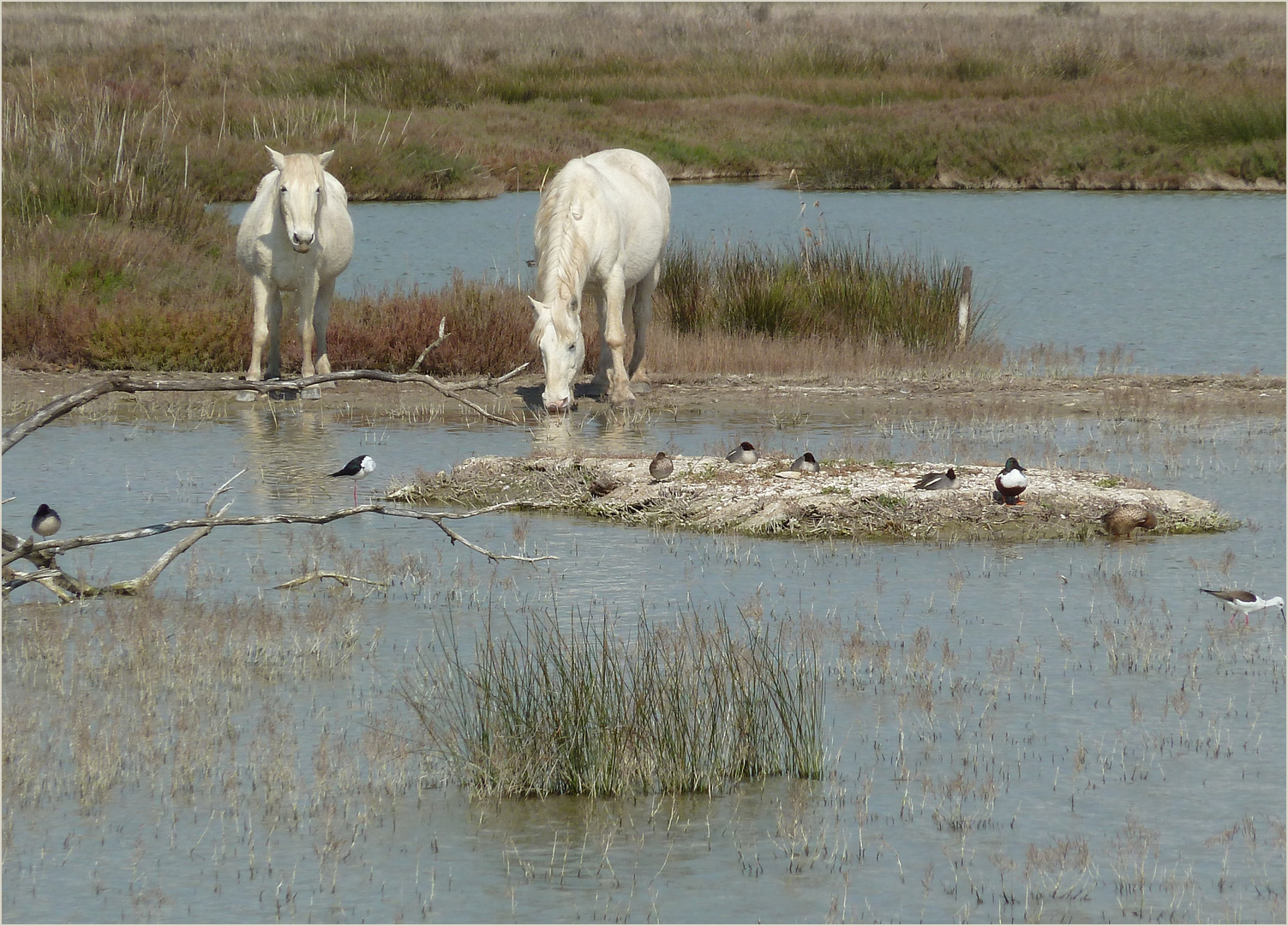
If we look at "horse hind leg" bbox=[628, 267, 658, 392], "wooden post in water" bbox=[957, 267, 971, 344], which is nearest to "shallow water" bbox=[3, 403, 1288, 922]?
"horse hind leg" bbox=[628, 267, 658, 392]

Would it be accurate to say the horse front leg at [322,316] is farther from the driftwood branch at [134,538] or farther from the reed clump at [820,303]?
the driftwood branch at [134,538]

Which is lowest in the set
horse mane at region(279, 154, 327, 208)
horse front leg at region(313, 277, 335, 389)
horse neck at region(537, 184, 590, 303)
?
horse front leg at region(313, 277, 335, 389)

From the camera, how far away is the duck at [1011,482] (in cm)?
1071

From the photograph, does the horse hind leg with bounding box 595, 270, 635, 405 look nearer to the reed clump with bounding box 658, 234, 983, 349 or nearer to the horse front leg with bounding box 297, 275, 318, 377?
the horse front leg with bounding box 297, 275, 318, 377

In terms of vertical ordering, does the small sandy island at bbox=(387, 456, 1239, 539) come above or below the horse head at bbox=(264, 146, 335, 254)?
below

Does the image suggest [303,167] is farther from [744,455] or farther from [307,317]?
[744,455]

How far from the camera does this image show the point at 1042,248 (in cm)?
2966

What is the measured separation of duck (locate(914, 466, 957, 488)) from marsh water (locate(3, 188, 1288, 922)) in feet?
1.74

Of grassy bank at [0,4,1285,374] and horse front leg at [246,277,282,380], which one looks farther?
grassy bank at [0,4,1285,374]

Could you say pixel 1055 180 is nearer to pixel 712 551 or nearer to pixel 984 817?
pixel 712 551

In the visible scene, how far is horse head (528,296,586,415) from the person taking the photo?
46.5 ft

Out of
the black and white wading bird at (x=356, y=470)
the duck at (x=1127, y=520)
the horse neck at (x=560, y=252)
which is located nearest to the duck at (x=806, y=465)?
the duck at (x=1127, y=520)

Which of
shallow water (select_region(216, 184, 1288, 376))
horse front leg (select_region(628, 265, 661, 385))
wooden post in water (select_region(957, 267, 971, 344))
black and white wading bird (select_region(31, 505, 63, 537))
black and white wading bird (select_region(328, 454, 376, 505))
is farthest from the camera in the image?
shallow water (select_region(216, 184, 1288, 376))

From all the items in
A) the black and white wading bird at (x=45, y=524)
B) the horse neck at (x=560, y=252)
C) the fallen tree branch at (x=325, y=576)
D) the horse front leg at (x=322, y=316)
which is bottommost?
the fallen tree branch at (x=325, y=576)
